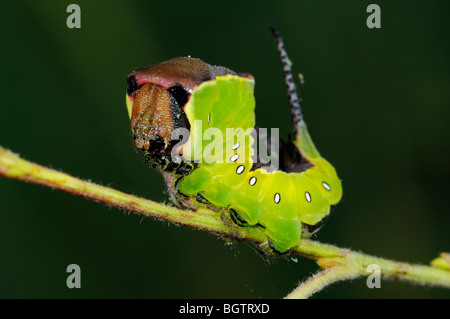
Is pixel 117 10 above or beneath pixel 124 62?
above

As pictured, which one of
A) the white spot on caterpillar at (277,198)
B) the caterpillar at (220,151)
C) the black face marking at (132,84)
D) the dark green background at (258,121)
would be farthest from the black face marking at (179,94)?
the dark green background at (258,121)

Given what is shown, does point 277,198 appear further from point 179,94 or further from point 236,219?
point 179,94

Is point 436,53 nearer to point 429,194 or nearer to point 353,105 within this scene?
point 353,105

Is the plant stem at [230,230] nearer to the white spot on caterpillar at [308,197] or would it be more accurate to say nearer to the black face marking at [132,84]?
the white spot on caterpillar at [308,197]

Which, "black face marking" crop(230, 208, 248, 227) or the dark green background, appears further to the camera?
the dark green background

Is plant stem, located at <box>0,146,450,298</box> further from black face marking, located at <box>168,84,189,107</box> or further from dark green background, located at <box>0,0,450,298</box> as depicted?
dark green background, located at <box>0,0,450,298</box>

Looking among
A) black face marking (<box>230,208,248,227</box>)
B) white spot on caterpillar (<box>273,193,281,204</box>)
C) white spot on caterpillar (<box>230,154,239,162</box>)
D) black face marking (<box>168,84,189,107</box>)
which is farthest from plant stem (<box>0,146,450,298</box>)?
black face marking (<box>168,84,189,107</box>)

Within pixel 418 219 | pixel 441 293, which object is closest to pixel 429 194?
pixel 418 219
